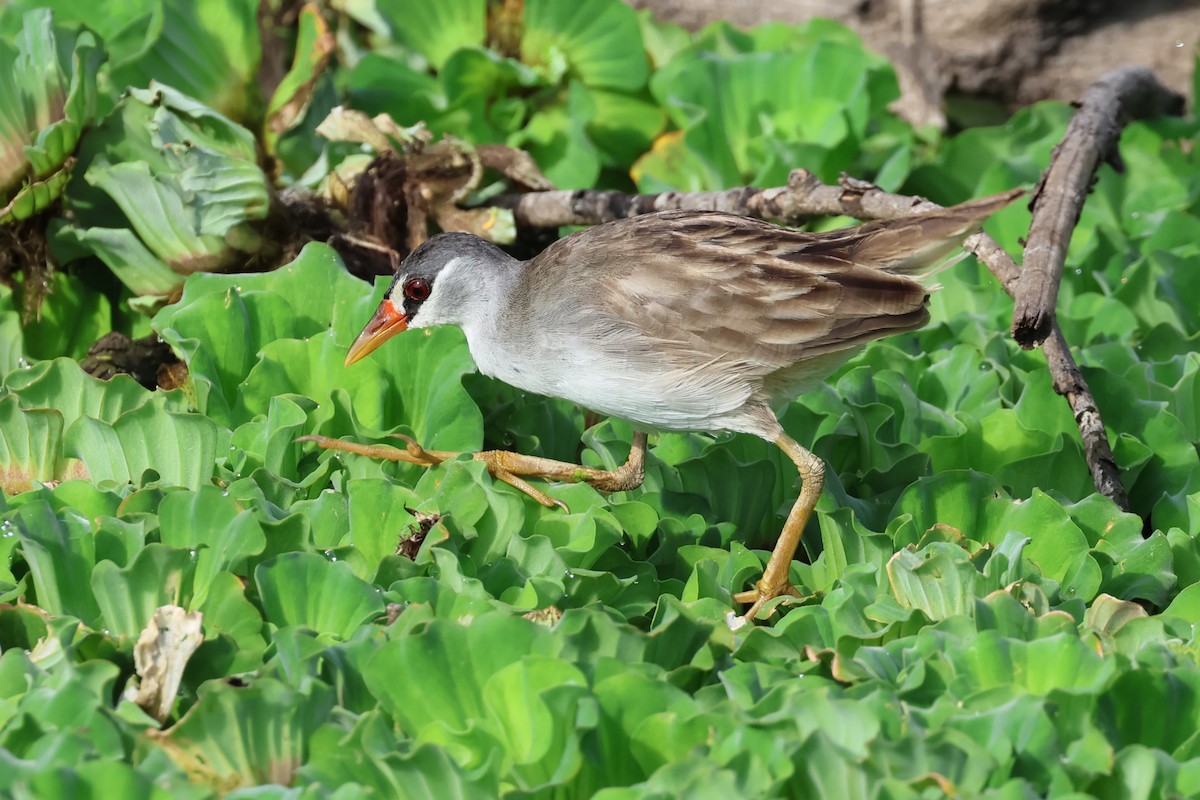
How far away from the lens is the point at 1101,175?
5.75 meters

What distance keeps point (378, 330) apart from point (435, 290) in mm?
211

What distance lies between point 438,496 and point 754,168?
2704 mm

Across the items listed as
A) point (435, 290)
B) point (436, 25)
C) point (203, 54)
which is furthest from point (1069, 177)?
point (203, 54)

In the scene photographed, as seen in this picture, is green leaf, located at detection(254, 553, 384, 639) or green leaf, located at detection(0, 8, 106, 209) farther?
green leaf, located at detection(0, 8, 106, 209)

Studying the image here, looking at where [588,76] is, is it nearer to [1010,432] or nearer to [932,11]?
[932,11]

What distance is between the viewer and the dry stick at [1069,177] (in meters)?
3.61

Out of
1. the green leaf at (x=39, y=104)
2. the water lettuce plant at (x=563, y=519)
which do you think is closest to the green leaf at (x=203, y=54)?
the water lettuce plant at (x=563, y=519)

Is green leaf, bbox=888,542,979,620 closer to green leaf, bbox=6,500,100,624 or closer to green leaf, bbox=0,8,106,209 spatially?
green leaf, bbox=6,500,100,624

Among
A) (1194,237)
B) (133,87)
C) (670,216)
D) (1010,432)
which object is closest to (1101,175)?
(1194,237)

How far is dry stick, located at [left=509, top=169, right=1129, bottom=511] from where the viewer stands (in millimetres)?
3871

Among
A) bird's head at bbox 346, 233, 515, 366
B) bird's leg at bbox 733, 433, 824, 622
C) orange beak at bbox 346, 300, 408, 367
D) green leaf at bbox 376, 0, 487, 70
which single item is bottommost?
bird's leg at bbox 733, 433, 824, 622

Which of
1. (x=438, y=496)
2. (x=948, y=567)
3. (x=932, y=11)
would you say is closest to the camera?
(x=948, y=567)

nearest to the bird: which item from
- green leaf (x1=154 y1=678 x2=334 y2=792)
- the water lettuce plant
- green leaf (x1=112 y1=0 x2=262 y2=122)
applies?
the water lettuce plant

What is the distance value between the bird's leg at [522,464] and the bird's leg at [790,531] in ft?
1.65
